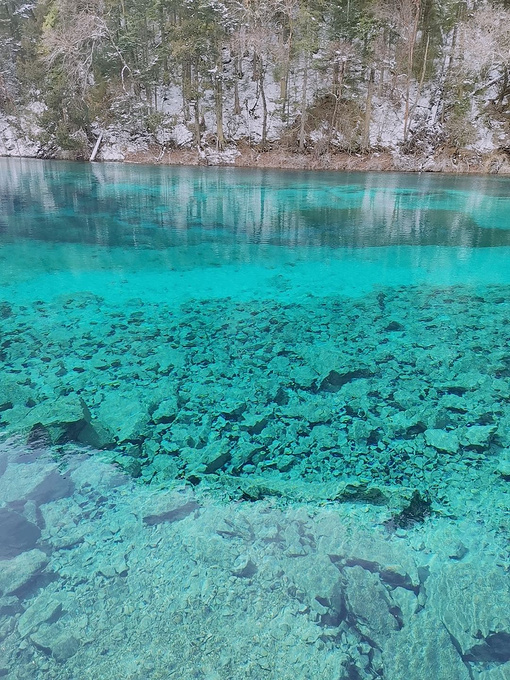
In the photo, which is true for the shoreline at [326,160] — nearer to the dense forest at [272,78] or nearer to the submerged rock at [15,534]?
the dense forest at [272,78]

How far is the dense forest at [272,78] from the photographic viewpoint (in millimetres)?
23297

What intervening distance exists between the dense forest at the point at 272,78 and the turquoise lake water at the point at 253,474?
69.9 ft

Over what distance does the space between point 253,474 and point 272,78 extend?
3149 cm

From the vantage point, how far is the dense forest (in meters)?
23.3

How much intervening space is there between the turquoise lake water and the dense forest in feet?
69.9

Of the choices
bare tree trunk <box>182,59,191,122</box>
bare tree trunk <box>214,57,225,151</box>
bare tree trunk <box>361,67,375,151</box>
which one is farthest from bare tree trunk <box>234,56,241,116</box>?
bare tree trunk <box>361,67,375,151</box>

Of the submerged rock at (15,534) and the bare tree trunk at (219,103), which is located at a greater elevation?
the bare tree trunk at (219,103)

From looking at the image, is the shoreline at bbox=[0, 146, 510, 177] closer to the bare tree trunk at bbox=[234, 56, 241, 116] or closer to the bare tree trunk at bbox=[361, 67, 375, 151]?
the bare tree trunk at bbox=[361, 67, 375, 151]

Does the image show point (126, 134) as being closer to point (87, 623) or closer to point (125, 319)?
point (125, 319)

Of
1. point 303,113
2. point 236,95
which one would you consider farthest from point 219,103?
point 303,113

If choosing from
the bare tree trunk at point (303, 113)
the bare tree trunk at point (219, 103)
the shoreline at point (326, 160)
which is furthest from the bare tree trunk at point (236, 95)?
the bare tree trunk at point (303, 113)

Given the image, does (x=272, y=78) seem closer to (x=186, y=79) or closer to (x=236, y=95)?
(x=236, y=95)

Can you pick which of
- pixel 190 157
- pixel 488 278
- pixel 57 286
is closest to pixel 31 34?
pixel 190 157

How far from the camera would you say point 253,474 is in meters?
2.74
